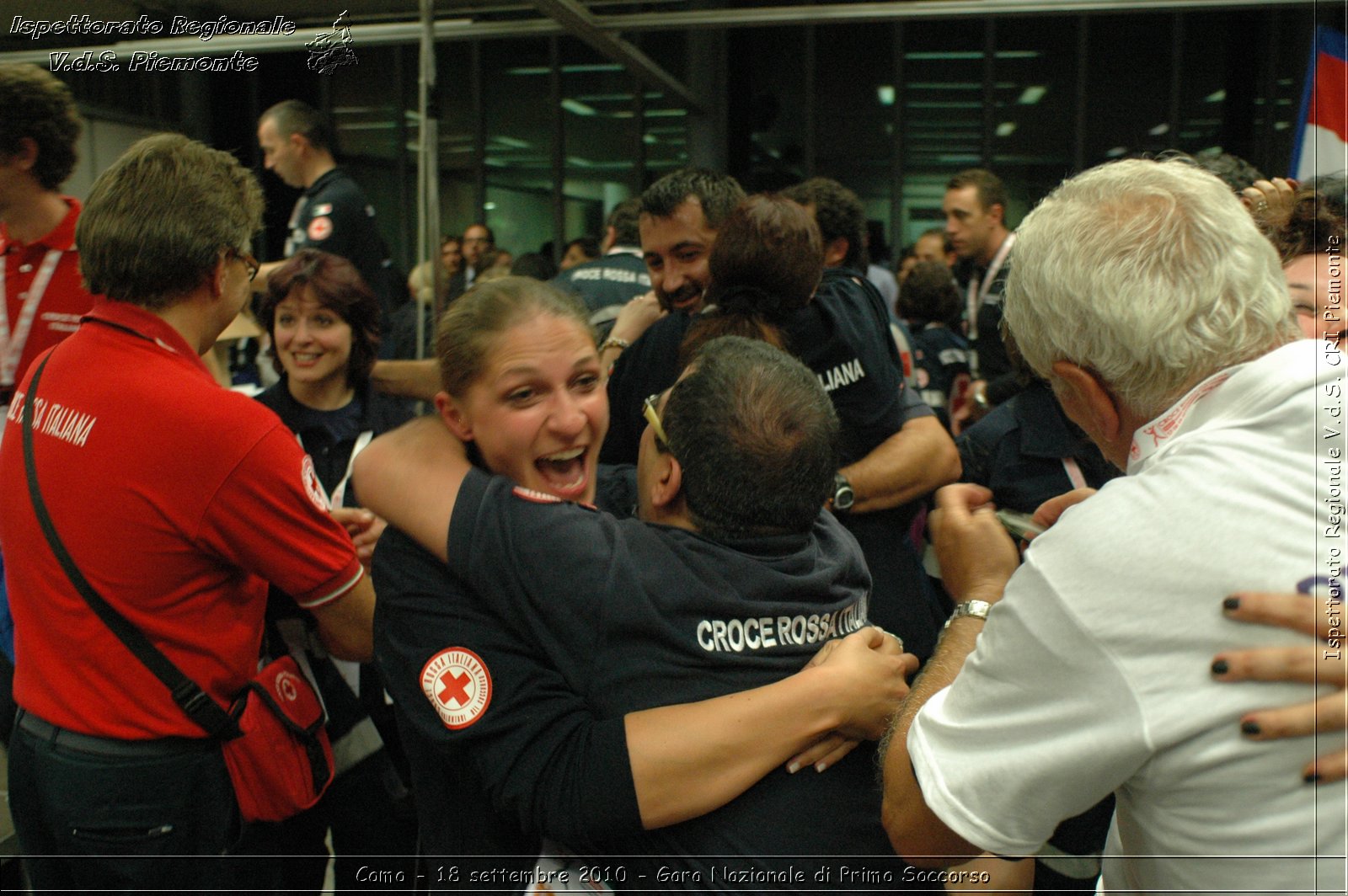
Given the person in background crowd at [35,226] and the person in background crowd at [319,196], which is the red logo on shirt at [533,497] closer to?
the person in background crowd at [35,226]

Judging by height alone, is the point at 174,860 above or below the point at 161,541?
below

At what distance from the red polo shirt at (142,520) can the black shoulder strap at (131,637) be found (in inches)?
0.6

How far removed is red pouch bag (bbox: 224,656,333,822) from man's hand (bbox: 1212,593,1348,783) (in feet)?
5.46

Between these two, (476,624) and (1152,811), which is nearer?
(1152,811)

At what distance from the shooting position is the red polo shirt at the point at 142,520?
5.70 feet

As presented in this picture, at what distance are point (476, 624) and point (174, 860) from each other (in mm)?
934

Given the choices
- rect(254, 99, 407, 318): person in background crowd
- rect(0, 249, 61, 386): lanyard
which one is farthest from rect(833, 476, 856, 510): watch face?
rect(254, 99, 407, 318): person in background crowd

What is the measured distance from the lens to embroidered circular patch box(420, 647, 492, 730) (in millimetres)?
1371

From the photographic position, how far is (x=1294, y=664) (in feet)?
3.34

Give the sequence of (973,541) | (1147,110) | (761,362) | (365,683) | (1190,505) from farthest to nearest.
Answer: (1147,110) < (365,683) < (973,541) < (761,362) < (1190,505)

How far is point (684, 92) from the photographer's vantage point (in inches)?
192

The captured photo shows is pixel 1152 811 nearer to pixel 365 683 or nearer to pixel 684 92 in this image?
pixel 365 683

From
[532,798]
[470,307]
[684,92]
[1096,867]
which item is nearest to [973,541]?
[532,798]

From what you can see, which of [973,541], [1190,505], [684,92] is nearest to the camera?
[1190,505]
